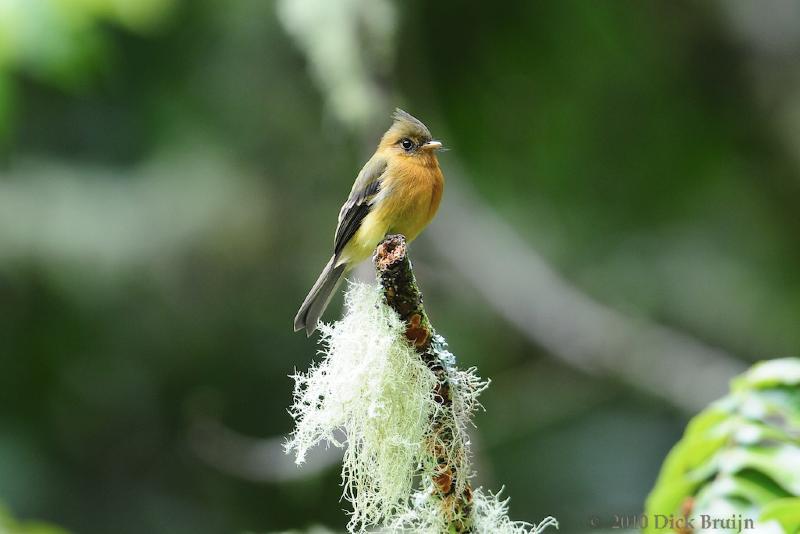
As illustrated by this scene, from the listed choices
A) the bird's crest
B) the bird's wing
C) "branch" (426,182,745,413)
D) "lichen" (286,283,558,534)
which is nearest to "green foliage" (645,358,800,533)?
"lichen" (286,283,558,534)

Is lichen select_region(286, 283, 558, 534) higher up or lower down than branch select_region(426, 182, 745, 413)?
lower down

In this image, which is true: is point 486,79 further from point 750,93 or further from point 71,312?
point 71,312

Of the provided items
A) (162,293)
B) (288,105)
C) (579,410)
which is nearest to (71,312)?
(162,293)

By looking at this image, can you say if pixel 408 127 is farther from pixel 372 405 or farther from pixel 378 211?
pixel 372 405

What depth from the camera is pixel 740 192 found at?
877cm

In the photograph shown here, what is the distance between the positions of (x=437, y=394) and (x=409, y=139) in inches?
88.3

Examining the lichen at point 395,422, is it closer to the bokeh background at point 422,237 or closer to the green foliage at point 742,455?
the green foliage at point 742,455

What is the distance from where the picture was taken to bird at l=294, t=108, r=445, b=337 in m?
4.34

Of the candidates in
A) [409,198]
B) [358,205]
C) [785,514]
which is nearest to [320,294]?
[358,205]

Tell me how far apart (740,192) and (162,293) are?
17.1 ft

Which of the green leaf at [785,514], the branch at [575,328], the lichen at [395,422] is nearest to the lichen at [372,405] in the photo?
the lichen at [395,422]

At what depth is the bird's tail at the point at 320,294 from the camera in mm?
4246

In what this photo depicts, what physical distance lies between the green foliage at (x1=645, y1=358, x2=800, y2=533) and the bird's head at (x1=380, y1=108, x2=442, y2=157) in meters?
2.12

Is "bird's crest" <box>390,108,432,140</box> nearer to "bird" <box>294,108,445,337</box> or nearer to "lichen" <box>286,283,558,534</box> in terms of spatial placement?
"bird" <box>294,108,445,337</box>
